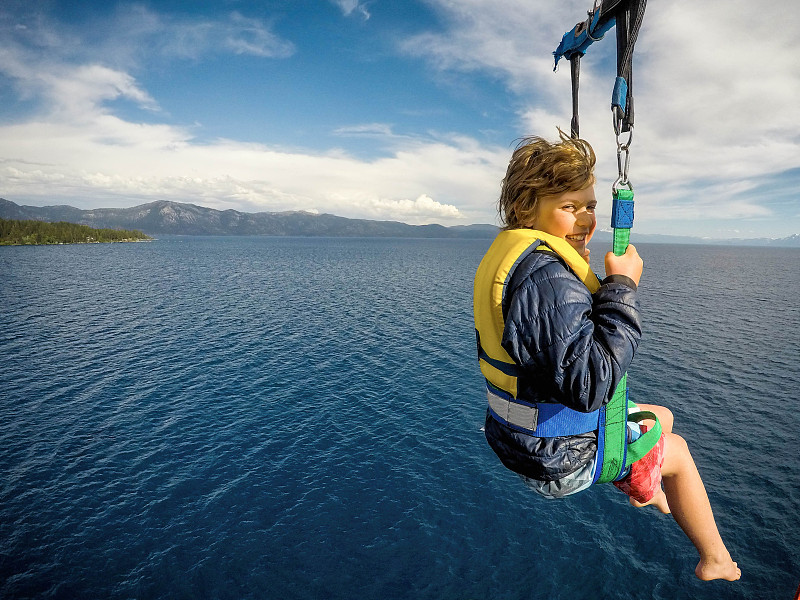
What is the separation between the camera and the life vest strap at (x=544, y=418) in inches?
130

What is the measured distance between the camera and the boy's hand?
3.26 meters

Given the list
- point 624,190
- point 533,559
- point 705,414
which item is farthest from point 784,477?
point 624,190

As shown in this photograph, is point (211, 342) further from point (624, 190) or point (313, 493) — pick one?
point (624, 190)

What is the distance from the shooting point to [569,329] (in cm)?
279

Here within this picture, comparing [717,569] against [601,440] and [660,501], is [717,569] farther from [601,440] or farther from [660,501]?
[601,440]

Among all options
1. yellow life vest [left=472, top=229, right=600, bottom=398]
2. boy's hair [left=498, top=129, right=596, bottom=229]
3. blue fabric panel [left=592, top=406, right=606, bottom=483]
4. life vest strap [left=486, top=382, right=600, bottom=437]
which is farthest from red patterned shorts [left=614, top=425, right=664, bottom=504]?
boy's hair [left=498, top=129, right=596, bottom=229]

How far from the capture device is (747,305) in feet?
247

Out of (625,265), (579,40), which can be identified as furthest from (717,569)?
(579,40)

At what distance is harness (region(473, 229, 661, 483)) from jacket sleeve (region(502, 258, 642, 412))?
0.68ft

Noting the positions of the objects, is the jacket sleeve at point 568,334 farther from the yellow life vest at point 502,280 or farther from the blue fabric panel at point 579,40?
the blue fabric panel at point 579,40

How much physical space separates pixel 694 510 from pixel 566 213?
9.64ft

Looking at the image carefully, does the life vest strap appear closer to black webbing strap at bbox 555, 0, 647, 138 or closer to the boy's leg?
the boy's leg

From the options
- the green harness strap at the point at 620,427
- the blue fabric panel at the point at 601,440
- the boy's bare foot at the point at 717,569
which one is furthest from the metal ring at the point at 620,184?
the boy's bare foot at the point at 717,569

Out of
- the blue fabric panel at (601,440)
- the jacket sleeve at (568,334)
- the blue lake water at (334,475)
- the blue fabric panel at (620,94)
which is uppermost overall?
the blue fabric panel at (620,94)
